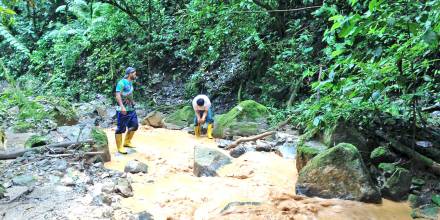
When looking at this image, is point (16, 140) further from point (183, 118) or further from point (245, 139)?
point (245, 139)

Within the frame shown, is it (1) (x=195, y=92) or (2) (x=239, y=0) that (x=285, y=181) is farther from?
(1) (x=195, y=92)

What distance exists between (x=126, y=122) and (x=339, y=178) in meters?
4.31

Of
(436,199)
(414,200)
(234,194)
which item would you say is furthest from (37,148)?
(436,199)

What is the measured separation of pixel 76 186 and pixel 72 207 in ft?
2.35

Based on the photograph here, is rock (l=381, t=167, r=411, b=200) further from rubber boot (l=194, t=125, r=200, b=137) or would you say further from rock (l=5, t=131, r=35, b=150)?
rock (l=5, t=131, r=35, b=150)

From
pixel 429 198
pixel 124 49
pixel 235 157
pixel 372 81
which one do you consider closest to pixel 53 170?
pixel 235 157

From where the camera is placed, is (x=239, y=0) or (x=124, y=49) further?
(x=124, y=49)

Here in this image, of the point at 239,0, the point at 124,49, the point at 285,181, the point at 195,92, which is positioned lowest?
the point at 285,181

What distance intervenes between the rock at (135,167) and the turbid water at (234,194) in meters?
0.13

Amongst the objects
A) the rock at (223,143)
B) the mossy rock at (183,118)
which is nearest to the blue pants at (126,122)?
the rock at (223,143)

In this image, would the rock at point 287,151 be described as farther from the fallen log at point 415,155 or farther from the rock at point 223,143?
the fallen log at point 415,155

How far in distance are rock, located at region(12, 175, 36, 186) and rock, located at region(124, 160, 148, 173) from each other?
147 cm

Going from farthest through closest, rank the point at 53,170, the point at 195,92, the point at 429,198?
the point at 195,92
the point at 53,170
the point at 429,198

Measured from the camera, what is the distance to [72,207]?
463 cm
